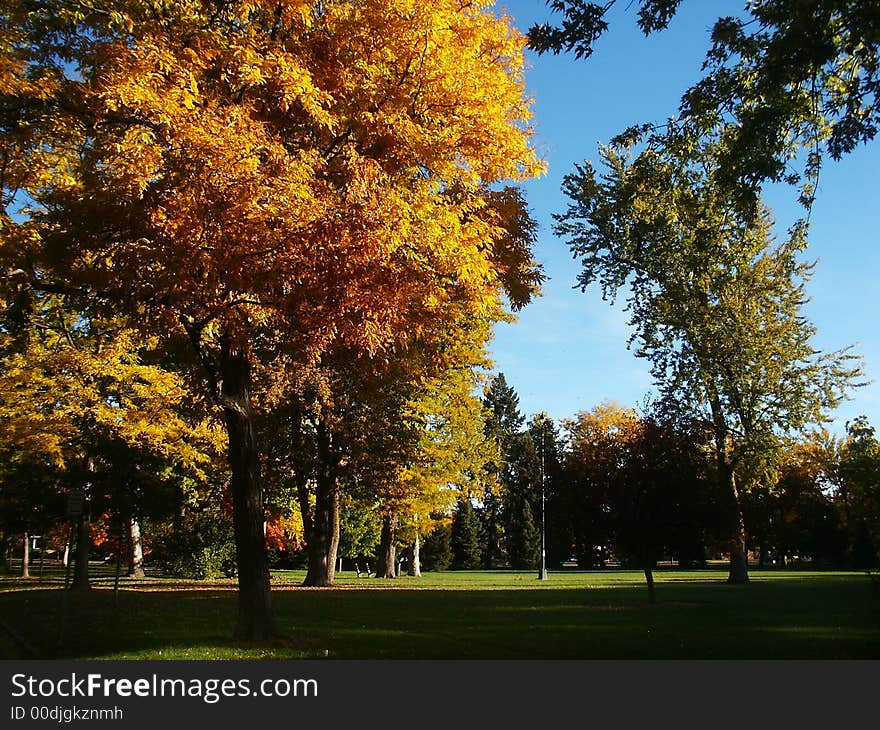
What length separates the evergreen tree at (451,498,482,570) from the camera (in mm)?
81188

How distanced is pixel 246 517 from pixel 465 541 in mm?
71080

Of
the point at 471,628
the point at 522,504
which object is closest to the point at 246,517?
the point at 471,628

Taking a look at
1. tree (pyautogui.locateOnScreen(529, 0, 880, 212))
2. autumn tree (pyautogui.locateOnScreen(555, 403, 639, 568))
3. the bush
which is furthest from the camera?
the bush

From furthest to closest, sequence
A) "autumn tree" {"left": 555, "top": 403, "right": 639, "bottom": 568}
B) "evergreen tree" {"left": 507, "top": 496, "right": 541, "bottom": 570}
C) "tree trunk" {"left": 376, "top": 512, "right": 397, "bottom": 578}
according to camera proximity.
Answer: "evergreen tree" {"left": 507, "top": 496, "right": 541, "bottom": 570}
"tree trunk" {"left": 376, "top": 512, "right": 397, "bottom": 578}
"autumn tree" {"left": 555, "top": 403, "right": 639, "bottom": 568}

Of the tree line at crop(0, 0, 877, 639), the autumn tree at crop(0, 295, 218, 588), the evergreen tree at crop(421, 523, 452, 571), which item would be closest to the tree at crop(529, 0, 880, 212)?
the tree line at crop(0, 0, 877, 639)

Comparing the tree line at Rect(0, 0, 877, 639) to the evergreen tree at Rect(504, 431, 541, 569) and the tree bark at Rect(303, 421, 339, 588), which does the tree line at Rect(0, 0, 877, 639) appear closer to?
the tree bark at Rect(303, 421, 339, 588)

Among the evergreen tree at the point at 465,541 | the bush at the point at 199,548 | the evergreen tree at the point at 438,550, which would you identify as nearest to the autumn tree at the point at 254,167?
the bush at the point at 199,548

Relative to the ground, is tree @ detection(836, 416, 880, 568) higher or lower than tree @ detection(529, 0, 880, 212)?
lower

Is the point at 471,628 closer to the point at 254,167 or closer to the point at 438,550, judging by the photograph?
the point at 254,167

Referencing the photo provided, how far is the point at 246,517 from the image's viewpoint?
476 inches

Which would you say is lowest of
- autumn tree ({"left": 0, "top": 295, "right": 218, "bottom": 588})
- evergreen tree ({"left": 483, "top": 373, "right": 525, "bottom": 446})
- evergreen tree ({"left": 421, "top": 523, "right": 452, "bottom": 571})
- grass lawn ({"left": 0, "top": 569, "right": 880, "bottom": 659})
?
evergreen tree ({"left": 421, "top": 523, "right": 452, "bottom": 571})

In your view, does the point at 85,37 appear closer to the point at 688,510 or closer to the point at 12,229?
the point at 12,229

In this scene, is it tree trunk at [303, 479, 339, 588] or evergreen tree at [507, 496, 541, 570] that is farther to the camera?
evergreen tree at [507, 496, 541, 570]

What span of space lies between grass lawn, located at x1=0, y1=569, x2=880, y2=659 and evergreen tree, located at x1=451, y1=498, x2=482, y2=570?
6050 cm
